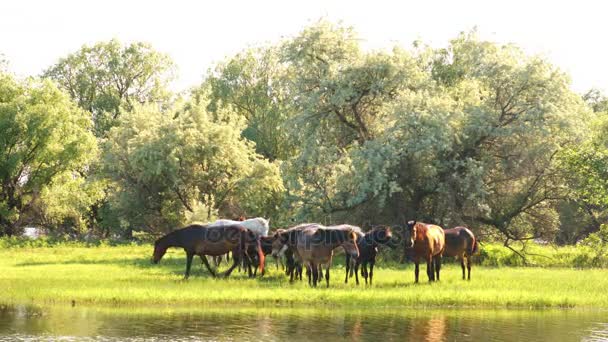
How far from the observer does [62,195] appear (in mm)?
75000

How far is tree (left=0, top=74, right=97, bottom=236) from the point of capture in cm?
6919

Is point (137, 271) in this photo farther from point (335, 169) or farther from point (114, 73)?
point (114, 73)

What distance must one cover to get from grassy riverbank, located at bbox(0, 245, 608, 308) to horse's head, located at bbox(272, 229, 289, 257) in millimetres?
1035

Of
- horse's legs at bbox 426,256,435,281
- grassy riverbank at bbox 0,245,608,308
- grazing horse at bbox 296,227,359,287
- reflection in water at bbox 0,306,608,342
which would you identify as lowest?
reflection in water at bbox 0,306,608,342

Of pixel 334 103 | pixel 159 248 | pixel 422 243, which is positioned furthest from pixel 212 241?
pixel 334 103

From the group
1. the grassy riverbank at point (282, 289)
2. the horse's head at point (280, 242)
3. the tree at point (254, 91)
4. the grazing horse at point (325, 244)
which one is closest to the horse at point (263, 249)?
the grassy riverbank at point (282, 289)

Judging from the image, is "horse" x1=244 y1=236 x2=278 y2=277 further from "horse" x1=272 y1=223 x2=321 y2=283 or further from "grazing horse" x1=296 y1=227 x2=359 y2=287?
"grazing horse" x1=296 y1=227 x2=359 y2=287

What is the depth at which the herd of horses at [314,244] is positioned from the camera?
3072 centimetres

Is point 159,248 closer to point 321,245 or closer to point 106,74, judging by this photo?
point 321,245

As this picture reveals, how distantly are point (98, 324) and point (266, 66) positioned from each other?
7270 cm

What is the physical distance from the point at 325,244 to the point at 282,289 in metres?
2.76

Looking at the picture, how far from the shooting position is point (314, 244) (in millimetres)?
30672

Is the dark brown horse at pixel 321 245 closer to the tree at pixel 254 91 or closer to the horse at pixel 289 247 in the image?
the horse at pixel 289 247

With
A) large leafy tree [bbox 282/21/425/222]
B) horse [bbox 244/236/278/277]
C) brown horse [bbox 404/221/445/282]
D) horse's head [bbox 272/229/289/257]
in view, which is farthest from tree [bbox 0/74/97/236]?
brown horse [bbox 404/221/445/282]
